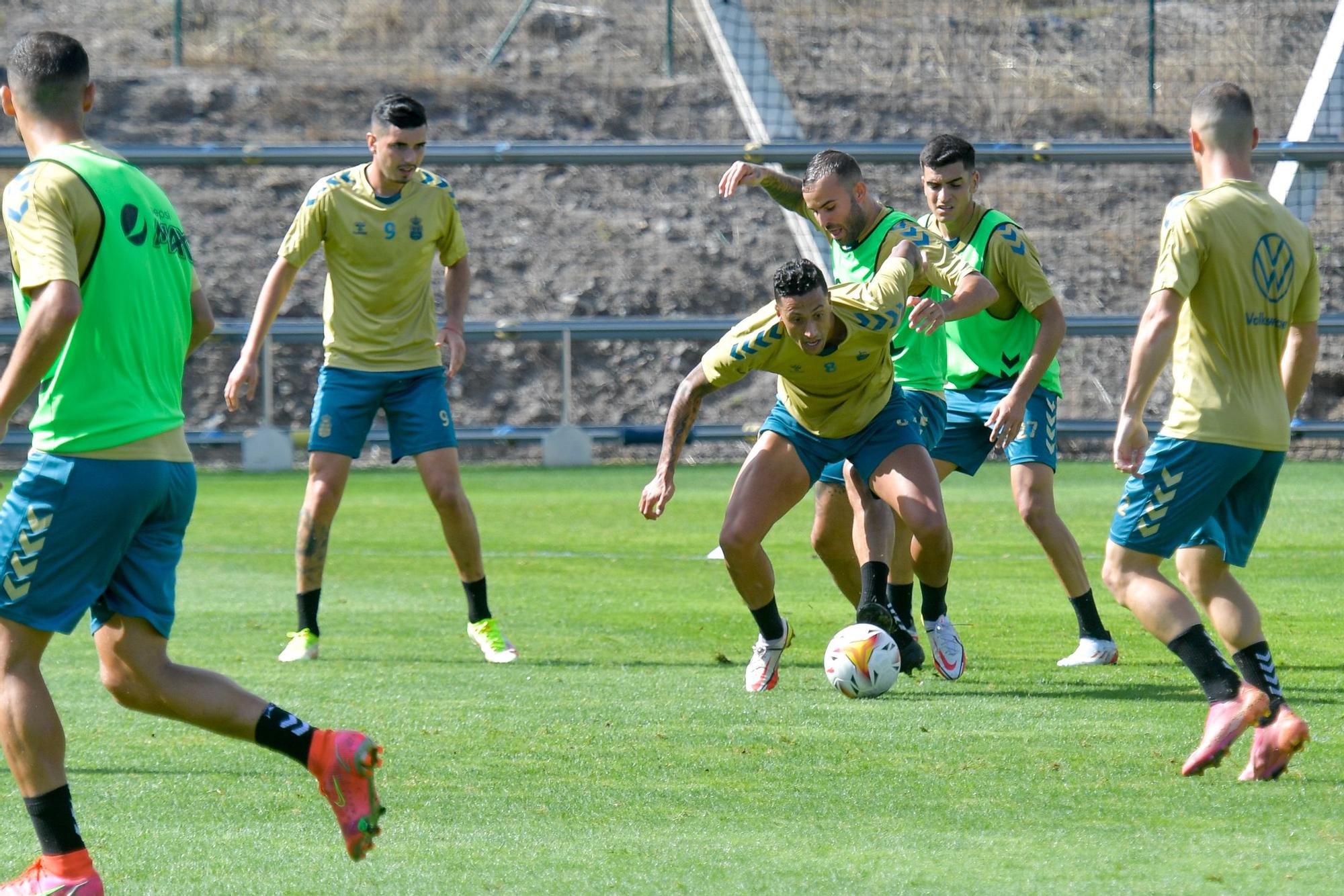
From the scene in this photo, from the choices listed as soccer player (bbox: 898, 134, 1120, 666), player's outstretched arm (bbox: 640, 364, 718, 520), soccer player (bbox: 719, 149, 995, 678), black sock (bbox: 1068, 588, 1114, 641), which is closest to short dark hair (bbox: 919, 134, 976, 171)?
soccer player (bbox: 898, 134, 1120, 666)

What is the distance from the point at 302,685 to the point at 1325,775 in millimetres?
3959

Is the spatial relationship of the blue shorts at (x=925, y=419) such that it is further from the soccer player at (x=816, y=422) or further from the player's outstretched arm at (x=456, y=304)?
the player's outstretched arm at (x=456, y=304)

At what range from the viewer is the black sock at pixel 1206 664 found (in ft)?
16.9

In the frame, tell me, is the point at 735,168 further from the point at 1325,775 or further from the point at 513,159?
the point at 513,159

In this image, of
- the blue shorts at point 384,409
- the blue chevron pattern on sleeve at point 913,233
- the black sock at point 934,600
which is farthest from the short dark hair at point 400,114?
the black sock at point 934,600

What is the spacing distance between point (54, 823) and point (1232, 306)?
363 cm

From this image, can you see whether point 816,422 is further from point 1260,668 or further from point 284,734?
point 284,734

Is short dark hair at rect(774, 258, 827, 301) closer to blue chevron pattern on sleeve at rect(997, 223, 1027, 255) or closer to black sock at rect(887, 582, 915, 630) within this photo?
blue chevron pattern on sleeve at rect(997, 223, 1027, 255)

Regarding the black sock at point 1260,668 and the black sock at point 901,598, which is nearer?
the black sock at point 1260,668

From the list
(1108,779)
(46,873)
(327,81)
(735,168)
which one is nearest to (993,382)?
(735,168)

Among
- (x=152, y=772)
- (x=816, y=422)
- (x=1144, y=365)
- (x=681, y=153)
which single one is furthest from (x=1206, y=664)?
(x=681, y=153)

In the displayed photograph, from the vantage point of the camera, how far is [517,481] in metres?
17.4

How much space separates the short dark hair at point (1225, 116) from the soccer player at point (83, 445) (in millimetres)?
3109

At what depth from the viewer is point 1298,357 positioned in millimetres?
5391
